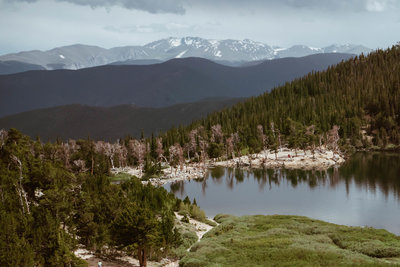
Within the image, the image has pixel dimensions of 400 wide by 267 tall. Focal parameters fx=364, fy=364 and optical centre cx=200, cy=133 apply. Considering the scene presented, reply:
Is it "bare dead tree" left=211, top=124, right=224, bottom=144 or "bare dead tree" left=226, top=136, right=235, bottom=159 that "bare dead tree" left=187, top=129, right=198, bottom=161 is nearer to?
"bare dead tree" left=211, top=124, right=224, bottom=144

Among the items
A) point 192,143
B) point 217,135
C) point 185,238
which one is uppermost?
point 217,135

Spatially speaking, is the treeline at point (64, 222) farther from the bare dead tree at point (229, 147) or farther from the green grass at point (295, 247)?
the bare dead tree at point (229, 147)

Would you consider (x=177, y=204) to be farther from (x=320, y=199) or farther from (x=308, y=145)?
(x=308, y=145)

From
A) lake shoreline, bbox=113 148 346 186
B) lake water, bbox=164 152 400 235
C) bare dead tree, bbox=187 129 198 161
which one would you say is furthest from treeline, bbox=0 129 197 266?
bare dead tree, bbox=187 129 198 161

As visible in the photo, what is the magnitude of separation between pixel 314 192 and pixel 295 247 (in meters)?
59.6

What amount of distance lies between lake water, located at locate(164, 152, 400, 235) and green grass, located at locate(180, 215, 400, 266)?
16650mm

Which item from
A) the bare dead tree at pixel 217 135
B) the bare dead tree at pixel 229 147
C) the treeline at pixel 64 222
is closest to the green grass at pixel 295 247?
the treeline at pixel 64 222

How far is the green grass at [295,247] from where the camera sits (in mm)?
37188

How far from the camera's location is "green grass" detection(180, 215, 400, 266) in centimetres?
3719

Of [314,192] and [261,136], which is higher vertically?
[261,136]

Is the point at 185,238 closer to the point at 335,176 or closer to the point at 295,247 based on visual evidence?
the point at 295,247

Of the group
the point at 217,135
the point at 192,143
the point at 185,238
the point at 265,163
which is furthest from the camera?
the point at 217,135

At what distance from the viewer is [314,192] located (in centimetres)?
9812

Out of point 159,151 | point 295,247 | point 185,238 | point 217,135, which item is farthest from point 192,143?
point 295,247
